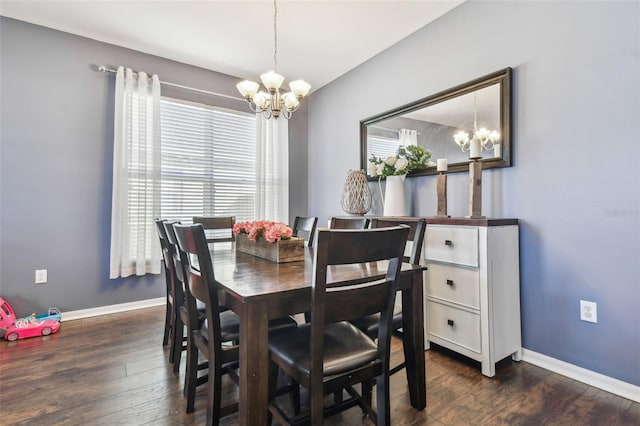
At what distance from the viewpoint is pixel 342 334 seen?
51.7 inches

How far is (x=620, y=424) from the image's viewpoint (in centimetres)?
143

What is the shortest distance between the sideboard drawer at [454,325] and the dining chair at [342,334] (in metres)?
0.99

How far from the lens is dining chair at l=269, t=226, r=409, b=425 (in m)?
1.03

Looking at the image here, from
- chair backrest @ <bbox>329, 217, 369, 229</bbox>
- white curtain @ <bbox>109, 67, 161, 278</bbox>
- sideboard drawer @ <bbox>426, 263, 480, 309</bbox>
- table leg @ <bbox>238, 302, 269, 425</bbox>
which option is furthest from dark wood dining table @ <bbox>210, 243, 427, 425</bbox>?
white curtain @ <bbox>109, 67, 161, 278</bbox>

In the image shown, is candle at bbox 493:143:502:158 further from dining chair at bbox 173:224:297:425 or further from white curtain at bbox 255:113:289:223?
white curtain at bbox 255:113:289:223

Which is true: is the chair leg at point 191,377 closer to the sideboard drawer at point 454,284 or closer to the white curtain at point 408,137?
the sideboard drawer at point 454,284

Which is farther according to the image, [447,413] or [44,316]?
[44,316]

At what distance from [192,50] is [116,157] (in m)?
1.31

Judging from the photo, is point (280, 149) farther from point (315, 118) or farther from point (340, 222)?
point (340, 222)

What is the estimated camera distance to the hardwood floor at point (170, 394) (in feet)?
4.83

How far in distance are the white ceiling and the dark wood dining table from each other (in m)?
2.13

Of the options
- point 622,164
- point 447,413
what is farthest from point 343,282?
point 622,164

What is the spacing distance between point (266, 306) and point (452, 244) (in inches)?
56.0

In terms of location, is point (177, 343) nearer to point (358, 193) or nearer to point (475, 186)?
point (358, 193)
